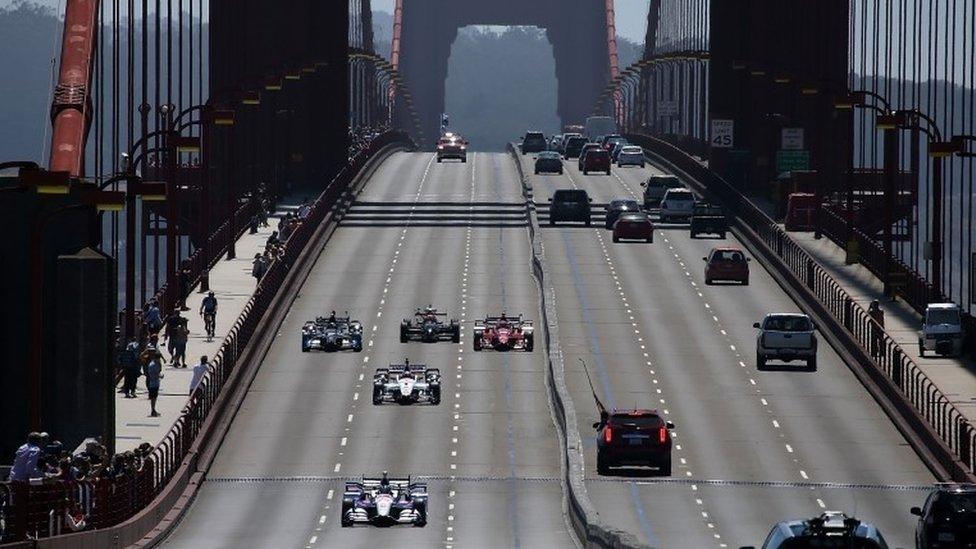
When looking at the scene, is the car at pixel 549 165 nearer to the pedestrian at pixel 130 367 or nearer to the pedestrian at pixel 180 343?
the pedestrian at pixel 180 343

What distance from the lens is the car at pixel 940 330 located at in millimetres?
79125

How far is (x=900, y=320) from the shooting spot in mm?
87438

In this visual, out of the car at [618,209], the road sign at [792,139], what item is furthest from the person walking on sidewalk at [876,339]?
the road sign at [792,139]

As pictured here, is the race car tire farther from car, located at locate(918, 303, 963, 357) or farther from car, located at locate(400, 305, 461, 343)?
car, located at locate(400, 305, 461, 343)

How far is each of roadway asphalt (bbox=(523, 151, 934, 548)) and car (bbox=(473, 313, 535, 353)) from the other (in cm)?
148

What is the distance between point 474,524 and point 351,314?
40.0 m

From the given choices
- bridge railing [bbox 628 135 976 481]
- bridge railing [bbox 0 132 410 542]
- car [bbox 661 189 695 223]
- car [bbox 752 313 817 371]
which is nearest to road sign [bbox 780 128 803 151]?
bridge railing [bbox 628 135 976 481]

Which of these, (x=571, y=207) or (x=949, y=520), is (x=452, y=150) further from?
(x=949, y=520)

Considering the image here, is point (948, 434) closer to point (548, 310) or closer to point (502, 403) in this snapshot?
point (502, 403)

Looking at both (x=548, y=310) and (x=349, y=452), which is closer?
(x=349, y=452)

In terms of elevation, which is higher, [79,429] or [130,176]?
[130,176]

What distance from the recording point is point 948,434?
63781 millimetres

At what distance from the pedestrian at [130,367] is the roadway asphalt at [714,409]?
11.7 meters

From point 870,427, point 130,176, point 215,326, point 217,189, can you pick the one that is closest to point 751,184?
point 217,189
